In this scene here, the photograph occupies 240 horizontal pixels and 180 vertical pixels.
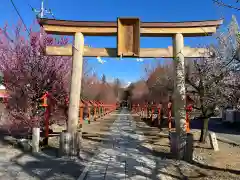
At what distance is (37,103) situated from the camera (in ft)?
35.7

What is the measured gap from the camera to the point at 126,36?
9266 mm

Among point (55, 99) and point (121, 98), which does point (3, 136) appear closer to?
point (55, 99)

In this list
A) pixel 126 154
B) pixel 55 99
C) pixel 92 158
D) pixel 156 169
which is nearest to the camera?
pixel 156 169

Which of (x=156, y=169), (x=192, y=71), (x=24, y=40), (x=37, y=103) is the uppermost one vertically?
(x=24, y=40)

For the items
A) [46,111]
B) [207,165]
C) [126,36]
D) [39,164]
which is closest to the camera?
[39,164]

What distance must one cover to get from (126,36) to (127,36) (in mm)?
32

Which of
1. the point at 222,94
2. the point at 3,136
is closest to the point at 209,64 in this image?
the point at 222,94

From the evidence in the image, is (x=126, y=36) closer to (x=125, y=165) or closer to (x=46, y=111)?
(x=46, y=111)

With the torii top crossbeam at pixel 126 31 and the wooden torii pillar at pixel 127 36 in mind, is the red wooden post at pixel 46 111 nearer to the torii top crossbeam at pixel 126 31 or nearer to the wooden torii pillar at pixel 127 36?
the wooden torii pillar at pixel 127 36

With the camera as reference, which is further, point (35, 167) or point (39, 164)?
point (39, 164)

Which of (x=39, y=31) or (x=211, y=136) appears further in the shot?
(x=39, y=31)

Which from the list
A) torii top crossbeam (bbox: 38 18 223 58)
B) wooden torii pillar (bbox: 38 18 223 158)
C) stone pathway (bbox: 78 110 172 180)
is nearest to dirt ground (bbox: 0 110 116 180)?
stone pathway (bbox: 78 110 172 180)

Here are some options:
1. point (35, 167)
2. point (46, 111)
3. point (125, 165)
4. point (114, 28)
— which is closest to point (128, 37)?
point (114, 28)

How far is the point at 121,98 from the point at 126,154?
303 feet
